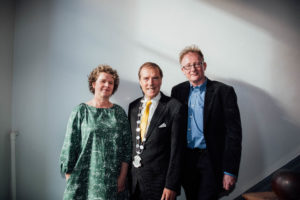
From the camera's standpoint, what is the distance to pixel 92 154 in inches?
60.6

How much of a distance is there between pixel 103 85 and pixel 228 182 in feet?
4.22

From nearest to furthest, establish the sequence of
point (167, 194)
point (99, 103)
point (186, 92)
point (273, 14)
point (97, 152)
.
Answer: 1. point (167, 194)
2. point (97, 152)
3. point (99, 103)
4. point (186, 92)
5. point (273, 14)

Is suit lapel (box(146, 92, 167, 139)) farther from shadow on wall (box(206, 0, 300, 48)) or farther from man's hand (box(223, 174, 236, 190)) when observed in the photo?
shadow on wall (box(206, 0, 300, 48))

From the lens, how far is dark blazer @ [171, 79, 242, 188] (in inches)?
63.1

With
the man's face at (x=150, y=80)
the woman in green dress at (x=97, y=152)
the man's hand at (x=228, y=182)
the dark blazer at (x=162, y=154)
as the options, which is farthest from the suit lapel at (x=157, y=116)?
the man's hand at (x=228, y=182)

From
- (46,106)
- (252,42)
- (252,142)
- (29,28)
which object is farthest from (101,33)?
(252,142)

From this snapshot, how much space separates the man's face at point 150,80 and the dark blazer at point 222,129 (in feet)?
1.04

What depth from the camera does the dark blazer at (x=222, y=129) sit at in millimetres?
1603

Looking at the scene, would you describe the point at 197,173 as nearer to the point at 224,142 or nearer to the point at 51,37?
the point at 224,142

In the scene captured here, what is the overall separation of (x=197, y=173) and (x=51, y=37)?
2102 mm

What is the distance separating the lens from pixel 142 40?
2176 mm

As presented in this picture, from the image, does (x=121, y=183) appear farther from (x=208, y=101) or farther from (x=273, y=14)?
(x=273, y=14)

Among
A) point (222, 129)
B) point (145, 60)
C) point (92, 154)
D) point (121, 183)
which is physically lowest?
point (121, 183)

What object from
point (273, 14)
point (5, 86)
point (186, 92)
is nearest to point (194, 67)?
point (186, 92)
